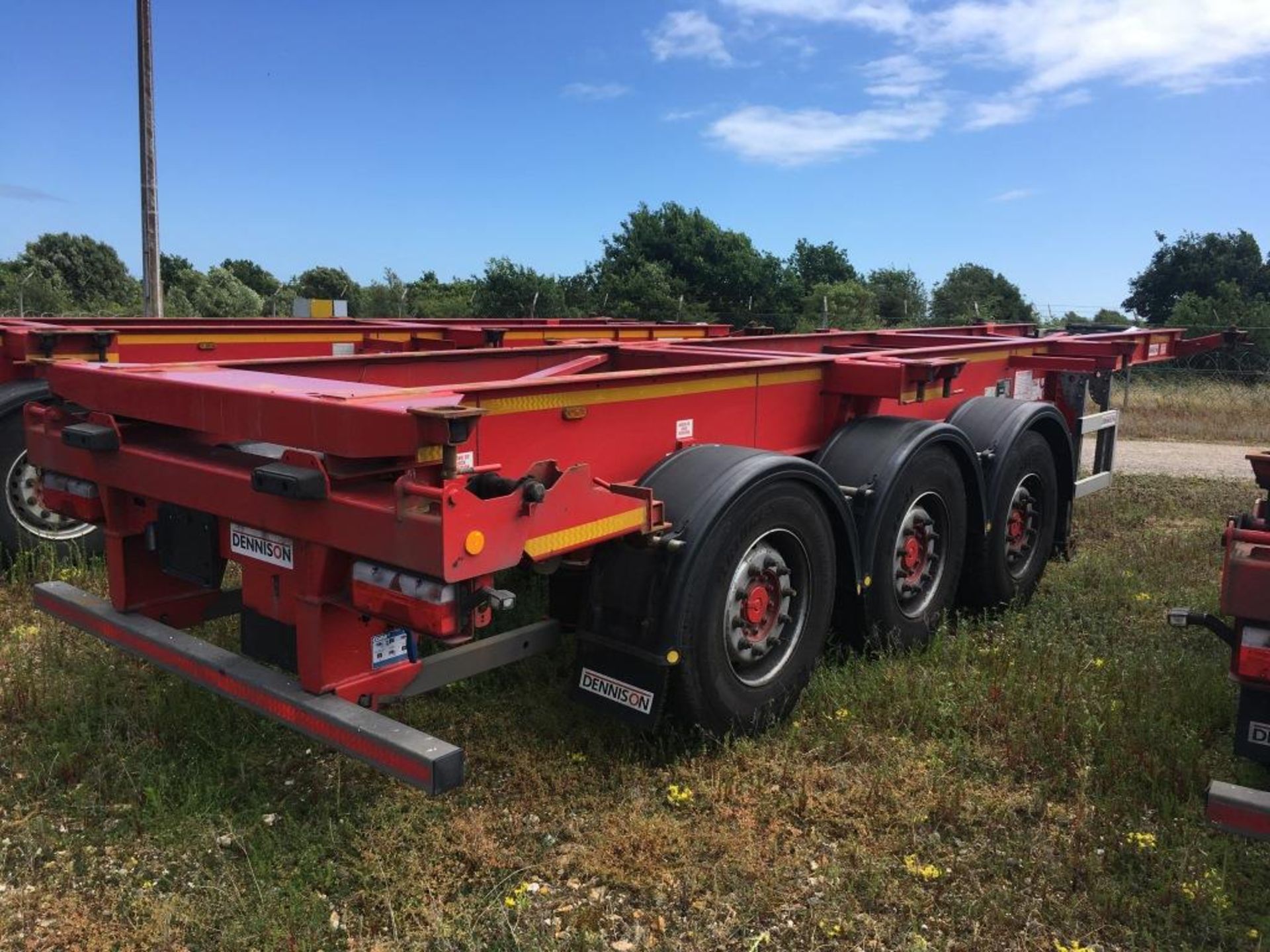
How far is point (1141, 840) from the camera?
3.26 metres

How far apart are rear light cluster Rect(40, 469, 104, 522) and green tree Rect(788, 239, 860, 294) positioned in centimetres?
4166

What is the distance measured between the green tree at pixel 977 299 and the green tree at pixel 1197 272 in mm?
5842

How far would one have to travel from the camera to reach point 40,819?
339 cm

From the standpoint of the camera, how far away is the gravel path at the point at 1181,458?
11734mm

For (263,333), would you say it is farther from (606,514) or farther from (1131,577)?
(1131,577)

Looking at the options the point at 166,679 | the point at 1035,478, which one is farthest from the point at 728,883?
the point at 1035,478

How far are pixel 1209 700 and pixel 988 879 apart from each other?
5.43 feet

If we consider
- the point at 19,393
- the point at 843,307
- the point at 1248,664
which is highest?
the point at 843,307

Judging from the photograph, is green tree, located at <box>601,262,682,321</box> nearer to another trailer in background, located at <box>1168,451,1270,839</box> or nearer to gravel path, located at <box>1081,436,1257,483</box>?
gravel path, located at <box>1081,436,1257,483</box>

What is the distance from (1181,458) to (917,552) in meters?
10.1

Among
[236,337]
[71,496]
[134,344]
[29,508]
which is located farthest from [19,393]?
[71,496]

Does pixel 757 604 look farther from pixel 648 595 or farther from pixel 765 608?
pixel 648 595

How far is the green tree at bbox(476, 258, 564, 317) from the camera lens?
30297mm

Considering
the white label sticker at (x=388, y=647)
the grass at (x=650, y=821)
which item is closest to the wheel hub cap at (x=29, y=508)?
the grass at (x=650, y=821)
